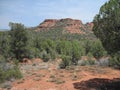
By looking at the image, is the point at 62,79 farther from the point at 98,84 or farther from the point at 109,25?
the point at 109,25

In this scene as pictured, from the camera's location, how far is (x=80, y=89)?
16.0 meters

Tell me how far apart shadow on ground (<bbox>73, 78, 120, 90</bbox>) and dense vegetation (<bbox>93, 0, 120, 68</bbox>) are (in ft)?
8.47

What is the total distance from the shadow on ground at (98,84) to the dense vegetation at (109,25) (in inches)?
102

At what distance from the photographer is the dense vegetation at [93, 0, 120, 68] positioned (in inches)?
590

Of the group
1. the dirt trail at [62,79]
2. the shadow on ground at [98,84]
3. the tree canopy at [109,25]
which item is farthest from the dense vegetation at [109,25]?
the dirt trail at [62,79]

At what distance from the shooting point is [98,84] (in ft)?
56.6

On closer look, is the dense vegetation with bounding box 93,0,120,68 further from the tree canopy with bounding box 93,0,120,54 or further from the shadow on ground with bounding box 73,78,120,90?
the shadow on ground with bounding box 73,78,120,90

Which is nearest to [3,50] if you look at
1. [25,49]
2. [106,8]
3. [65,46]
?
[25,49]

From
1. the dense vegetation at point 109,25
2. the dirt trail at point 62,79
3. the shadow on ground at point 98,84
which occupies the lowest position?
the shadow on ground at point 98,84

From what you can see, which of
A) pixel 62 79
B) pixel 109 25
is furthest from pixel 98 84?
pixel 109 25

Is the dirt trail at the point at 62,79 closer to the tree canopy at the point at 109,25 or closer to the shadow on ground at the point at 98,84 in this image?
the shadow on ground at the point at 98,84

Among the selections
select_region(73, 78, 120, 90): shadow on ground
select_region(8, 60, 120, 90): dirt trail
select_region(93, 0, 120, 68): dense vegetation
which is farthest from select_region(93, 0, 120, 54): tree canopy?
select_region(8, 60, 120, 90): dirt trail

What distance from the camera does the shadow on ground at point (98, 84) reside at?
54.4 feet

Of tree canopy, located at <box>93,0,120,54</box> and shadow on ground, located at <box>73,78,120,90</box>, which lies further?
shadow on ground, located at <box>73,78,120,90</box>
